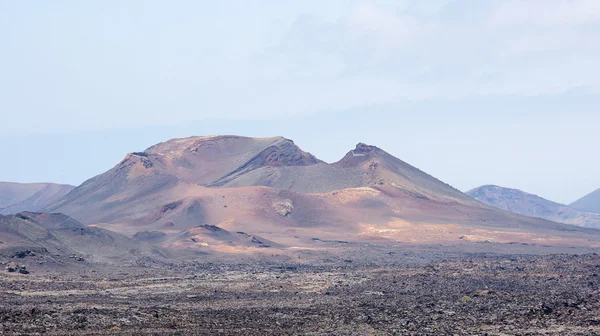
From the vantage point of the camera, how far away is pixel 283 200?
387ft

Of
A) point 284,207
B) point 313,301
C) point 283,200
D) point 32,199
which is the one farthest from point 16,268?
point 32,199

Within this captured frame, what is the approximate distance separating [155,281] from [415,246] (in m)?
50.0

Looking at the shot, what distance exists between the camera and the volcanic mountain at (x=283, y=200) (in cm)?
10856

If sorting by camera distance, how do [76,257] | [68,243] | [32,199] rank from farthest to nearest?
[32,199] → [68,243] → [76,257]

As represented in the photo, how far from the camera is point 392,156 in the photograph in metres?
155

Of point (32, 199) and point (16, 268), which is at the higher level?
point (32, 199)

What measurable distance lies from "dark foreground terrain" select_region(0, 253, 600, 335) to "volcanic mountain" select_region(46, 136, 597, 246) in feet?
132

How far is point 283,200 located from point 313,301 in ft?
258

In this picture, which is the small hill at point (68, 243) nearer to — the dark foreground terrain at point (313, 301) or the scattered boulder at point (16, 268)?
the scattered boulder at point (16, 268)

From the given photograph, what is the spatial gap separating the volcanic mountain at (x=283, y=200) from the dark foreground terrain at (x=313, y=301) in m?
40.3

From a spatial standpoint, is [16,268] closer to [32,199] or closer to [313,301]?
[313,301]

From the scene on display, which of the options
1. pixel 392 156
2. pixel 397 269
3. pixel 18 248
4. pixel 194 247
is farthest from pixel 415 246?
pixel 392 156

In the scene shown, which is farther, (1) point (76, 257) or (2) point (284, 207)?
(2) point (284, 207)

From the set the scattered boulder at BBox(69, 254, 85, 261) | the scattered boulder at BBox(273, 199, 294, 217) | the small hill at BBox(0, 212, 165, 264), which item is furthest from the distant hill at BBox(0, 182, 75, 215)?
the scattered boulder at BBox(69, 254, 85, 261)
